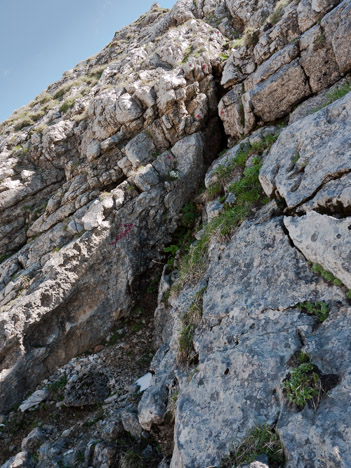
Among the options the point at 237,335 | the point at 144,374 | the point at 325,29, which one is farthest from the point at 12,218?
the point at 325,29

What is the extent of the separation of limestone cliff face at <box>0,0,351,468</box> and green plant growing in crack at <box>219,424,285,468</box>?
29mm

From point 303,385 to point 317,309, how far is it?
1.40m

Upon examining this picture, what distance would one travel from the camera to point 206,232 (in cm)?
933

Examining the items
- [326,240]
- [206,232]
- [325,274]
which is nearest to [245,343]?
[325,274]

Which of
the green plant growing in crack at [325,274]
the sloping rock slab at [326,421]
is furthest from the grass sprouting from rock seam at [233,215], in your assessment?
the sloping rock slab at [326,421]

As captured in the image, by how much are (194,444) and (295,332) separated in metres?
2.52

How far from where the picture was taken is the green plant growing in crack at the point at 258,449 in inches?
146

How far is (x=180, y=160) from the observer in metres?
14.0

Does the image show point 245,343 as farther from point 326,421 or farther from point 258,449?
point 326,421

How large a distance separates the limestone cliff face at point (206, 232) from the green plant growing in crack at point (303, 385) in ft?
0.08

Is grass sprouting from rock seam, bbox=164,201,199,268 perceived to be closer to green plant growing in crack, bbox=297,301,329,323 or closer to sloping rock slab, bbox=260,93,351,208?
sloping rock slab, bbox=260,93,351,208

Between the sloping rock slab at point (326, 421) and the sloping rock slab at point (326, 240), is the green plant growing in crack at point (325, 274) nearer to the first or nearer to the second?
the sloping rock slab at point (326, 240)

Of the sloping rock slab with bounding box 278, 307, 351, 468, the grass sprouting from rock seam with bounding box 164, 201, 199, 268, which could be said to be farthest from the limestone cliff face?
the grass sprouting from rock seam with bounding box 164, 201, 199, 268

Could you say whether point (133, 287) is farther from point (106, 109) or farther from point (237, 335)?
point (106, 109)
